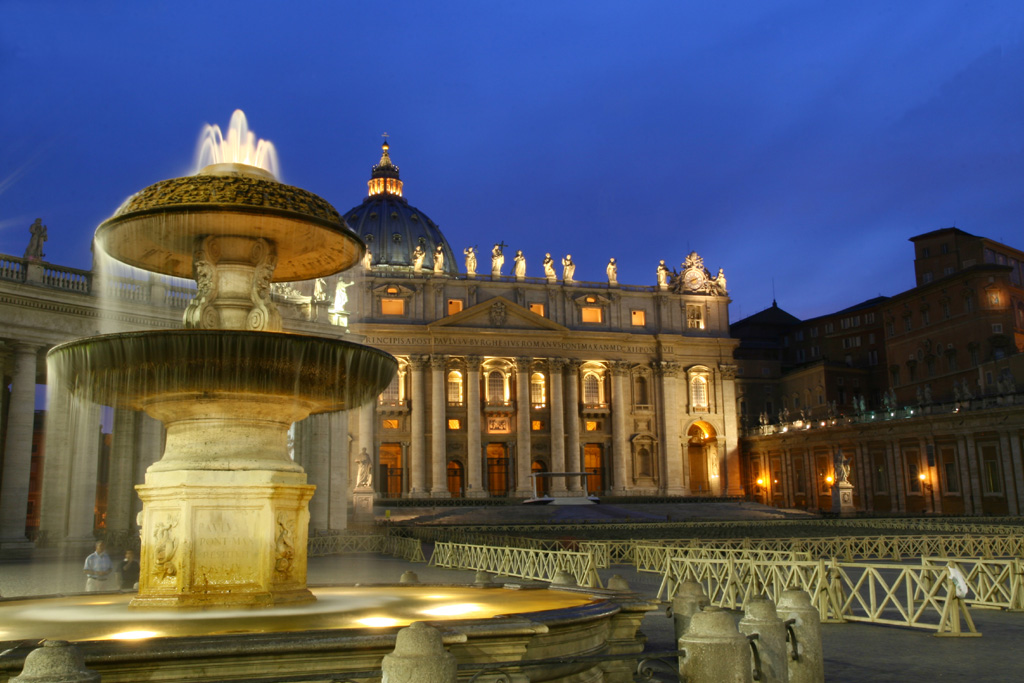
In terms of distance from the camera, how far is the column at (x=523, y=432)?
68.6m

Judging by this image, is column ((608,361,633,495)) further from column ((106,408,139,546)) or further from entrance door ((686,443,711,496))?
Answer: column ((106,408,139,546))

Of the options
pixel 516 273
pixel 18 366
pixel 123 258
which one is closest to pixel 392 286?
pixel 516 273

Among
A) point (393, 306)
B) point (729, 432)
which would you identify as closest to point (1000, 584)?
point (393, 306)

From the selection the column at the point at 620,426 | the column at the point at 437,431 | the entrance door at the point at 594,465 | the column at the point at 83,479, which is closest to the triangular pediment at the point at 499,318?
the column at the point at 437,431

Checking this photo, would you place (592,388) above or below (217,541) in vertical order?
above

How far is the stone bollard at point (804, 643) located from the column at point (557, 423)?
61381 millimetres

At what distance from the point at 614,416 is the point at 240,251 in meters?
63.4

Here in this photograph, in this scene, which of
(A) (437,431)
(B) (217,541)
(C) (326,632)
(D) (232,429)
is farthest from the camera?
(A) (437,431)

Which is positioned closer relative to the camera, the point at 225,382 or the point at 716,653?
the point at 716,653

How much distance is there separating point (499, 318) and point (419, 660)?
213 ft

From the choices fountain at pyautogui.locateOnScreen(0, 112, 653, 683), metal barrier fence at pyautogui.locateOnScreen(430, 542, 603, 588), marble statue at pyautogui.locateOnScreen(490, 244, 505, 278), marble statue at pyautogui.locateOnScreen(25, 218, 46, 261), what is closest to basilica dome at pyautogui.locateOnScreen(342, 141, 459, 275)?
marble statue at pyautogui.locateOnScreen(490, 244, 505, 278)

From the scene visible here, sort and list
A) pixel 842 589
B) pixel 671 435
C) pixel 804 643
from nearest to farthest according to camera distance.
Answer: pixel 804 643
pixel 842 589
pixel 671 435

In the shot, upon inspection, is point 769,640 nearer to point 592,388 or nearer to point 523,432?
point 523,432

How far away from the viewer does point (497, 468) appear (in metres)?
71.1
